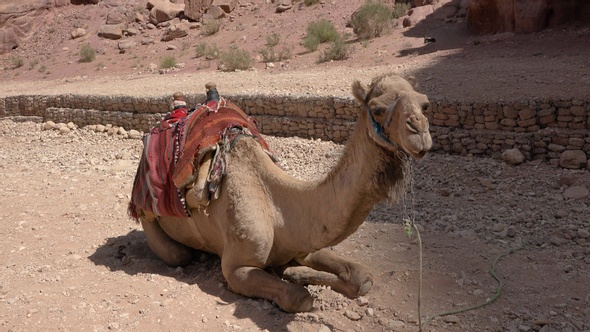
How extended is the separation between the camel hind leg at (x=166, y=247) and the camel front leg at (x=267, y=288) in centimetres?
91

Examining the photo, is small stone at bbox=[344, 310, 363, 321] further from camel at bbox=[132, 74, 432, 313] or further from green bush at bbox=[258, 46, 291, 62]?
green bush at bbox=[258, 46, 291, 62]

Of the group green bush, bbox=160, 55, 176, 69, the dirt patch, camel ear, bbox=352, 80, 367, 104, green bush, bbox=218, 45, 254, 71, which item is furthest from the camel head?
green bush, bbox=160, 55, 176, 69

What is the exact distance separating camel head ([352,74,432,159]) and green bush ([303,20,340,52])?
17068mm

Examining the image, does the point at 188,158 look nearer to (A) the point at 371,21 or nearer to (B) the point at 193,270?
(B) the point at 193,270

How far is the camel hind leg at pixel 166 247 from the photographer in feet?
19.1

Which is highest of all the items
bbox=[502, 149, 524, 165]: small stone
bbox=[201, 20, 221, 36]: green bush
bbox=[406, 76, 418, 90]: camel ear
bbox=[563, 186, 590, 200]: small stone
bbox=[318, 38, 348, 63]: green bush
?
bbox=[406, 76, 418, 90]: camel ear

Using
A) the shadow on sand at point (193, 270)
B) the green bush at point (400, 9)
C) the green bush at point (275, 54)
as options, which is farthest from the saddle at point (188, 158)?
the green bush at point (400, 9)

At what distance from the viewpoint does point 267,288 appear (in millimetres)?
4773

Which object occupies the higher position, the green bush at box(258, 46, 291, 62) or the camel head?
the camel head

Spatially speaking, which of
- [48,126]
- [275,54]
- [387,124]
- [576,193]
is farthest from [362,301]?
[275,54]

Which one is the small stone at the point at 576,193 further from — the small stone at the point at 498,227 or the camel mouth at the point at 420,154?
the camel mouth at the point at 420,154

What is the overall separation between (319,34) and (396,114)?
60.8ft

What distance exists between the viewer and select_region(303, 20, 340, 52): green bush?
2075 cm

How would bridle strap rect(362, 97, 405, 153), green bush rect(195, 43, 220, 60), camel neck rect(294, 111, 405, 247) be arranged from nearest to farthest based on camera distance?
bridle strap rect(362, 97, 405, 153), camel neck rect(294, 111, 405, 247), green bush rect(195, 43, 220, 60)
